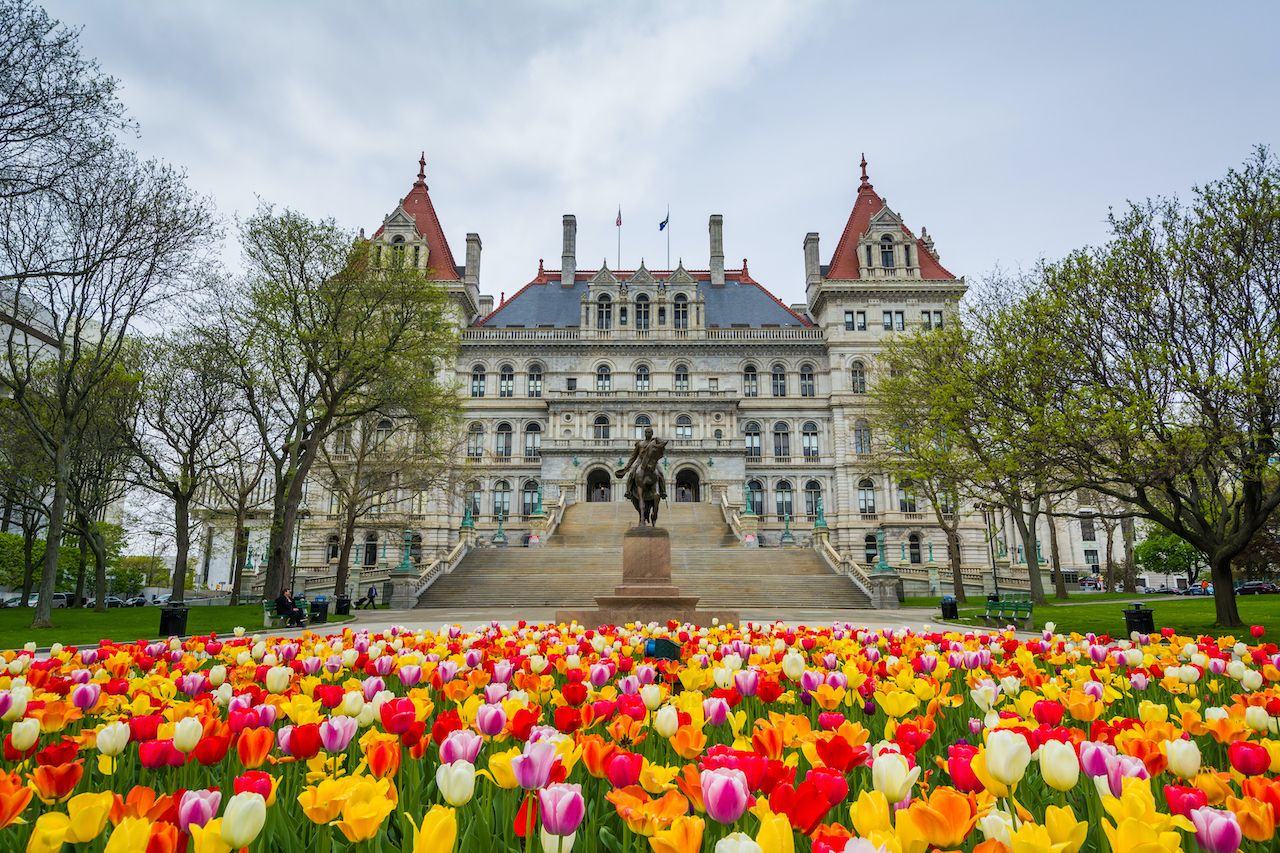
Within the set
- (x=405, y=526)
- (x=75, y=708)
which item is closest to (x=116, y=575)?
(x=405, y=526)

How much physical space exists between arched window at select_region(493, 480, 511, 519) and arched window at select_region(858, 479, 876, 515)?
80.3ft

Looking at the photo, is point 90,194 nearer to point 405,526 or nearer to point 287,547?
point 287,547

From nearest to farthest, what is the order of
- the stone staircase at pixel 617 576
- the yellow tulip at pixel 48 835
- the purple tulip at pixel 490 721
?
the yellow tulip at pixel 48 835, the purple tulip at pixel 490 721, the stone staircase at pixel 617 576

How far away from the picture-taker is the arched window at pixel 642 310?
58.8m

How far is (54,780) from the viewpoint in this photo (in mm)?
2359

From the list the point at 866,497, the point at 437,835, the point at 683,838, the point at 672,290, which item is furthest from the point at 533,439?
the point at 683,838

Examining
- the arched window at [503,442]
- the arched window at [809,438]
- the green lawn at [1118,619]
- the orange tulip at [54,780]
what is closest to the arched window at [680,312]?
the arched window at [809,438]

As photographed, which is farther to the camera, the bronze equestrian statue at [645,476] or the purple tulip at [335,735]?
the bronze equestrian statue at [645,476]

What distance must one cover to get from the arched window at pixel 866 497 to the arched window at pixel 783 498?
15.4ft

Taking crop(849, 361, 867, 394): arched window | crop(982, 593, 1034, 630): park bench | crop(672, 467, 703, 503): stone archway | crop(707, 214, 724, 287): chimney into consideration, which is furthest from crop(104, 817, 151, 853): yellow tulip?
crop(707, 214, 724, 287): chimney

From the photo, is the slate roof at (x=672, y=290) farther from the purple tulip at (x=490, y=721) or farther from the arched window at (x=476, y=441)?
the purple tulip at (x=490, y=721)

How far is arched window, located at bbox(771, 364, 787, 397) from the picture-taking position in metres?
57.8

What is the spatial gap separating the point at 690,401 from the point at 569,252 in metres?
19.6

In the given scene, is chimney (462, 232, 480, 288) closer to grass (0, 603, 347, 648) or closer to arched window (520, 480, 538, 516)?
arched window (520, 480, 538, 516)
